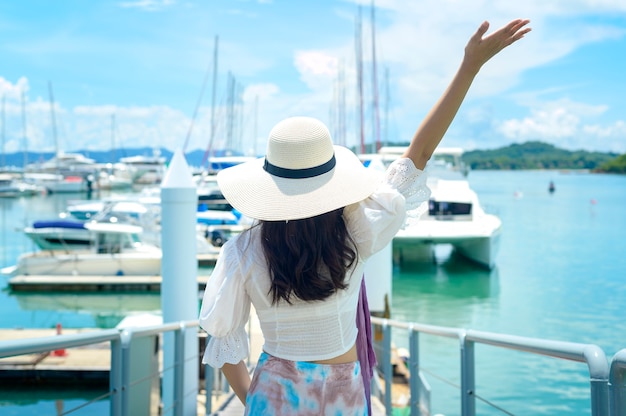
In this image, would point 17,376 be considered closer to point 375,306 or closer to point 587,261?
point 375,306

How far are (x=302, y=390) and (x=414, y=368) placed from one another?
277cm

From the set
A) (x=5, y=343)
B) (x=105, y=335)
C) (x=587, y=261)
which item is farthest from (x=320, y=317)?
(x=587, y=261)

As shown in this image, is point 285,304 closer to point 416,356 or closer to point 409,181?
point 409,181

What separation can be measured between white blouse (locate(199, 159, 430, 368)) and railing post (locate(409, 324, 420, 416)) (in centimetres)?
248

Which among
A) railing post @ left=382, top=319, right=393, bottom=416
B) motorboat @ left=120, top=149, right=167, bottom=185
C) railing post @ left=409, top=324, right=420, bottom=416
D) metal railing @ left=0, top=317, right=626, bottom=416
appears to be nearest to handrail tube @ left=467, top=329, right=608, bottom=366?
metal railing @ left=0, top=317, right=626, bottom=416

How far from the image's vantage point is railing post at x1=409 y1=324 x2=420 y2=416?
167 inches

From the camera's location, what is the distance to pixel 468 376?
3.05 m

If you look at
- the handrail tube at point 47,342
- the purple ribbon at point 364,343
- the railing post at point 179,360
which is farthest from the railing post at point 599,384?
the railing post at point 179,360

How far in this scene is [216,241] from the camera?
25766 mm

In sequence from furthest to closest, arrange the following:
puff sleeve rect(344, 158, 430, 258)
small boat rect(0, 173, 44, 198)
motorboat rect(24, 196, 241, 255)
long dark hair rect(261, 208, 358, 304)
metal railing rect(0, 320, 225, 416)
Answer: small boat rect(0, 173, 44, 198) → motorboat rect(24, 196, 241, 255) → metal railing rect(0, 320, 225, 416) → puff sleeve rect(344, 158, 430, 258) → long dark hair rect(261, 208, 358, 304)

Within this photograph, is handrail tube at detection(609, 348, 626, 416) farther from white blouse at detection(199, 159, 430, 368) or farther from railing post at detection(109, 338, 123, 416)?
railing post at detection(109, 338, 123, 416)

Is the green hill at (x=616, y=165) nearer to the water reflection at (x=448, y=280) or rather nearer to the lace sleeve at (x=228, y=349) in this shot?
the water reflection at (x=448, y=280)

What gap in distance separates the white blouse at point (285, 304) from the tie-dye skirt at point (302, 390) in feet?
0.12

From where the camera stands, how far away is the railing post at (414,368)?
4.24 m
